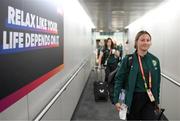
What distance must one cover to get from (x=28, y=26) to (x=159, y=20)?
4491 millimetres

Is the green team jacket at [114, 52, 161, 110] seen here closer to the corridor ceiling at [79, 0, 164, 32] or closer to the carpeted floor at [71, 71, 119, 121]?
the carpeted floor at [71, 71, 119, 121]

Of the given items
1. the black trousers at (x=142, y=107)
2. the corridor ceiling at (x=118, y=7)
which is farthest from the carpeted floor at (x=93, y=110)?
the corridor ceiling at (x=118, y=7)

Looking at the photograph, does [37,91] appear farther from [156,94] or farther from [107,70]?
[107,70]

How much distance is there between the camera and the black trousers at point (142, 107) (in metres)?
2.77

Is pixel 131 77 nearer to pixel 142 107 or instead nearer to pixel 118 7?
pixel 142 107

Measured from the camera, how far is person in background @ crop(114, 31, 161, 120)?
275 centimetres

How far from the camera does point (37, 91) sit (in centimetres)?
236

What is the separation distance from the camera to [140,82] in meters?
2.76

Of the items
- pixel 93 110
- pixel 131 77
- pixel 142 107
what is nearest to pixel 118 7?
pixel 93 110

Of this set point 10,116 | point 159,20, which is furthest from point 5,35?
point 159,20

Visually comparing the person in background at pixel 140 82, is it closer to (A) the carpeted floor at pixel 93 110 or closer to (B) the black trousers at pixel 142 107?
(B) the black trousers at pixel 142 107

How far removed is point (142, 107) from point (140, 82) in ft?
0.99

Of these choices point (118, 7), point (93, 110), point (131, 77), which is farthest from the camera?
point (118, 7)

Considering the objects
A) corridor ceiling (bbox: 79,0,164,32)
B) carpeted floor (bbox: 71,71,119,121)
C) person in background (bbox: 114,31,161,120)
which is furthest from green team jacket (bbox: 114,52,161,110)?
corridor ceiling (bbox: 79,0,164,32)
